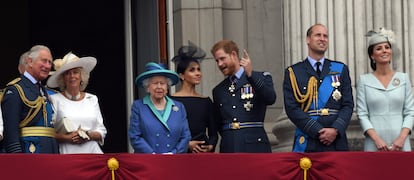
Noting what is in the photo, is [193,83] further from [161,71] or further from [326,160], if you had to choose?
[326,160]

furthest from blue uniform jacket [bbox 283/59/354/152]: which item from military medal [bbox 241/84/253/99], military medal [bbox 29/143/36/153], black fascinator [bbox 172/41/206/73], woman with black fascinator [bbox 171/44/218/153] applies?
military medal [bbox 29/143/36/153]

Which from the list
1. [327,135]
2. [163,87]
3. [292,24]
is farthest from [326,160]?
[292,24]

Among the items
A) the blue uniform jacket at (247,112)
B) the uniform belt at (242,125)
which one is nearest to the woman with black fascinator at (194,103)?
the blue uniform jacket at (247,112)

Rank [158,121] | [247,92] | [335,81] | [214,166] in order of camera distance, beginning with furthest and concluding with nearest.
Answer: [247,92]
[335,81]
[158,121]
[214,166]

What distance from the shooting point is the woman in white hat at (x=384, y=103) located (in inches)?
496

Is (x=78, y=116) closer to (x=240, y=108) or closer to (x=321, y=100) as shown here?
(x=240, y=108)

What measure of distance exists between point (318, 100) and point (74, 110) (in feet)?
6.71

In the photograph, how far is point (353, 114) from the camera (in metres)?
13.9

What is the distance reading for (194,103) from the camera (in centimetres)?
1309

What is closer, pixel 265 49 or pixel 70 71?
pixel 70 71

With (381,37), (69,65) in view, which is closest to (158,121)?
(69,65)

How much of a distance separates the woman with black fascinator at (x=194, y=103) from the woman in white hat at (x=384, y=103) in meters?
1.29

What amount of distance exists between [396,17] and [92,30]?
603cm

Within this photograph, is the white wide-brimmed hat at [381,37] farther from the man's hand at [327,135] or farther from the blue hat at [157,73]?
the blue hat at [157,73]
